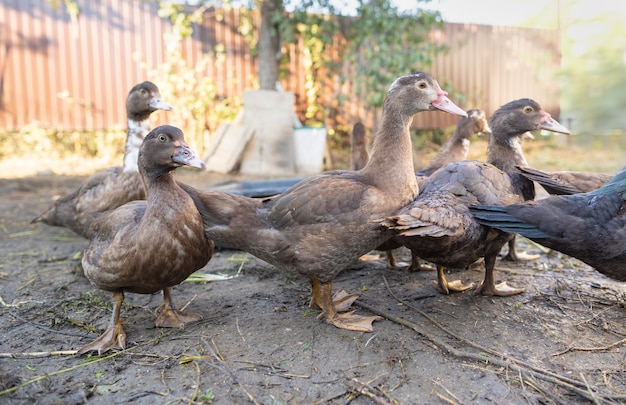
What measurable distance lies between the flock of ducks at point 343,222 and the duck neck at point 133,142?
1.28m

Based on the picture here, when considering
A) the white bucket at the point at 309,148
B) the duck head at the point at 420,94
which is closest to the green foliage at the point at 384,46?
the white bucket at the point at 309,148

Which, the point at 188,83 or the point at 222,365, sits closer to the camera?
the point at 222,365

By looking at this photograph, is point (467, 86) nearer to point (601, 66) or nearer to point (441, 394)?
point (601, 66)

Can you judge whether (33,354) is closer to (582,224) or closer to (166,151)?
(166,151)

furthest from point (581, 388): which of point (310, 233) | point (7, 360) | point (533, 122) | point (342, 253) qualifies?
point (7, 360)

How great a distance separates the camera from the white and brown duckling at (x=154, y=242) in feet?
10.4

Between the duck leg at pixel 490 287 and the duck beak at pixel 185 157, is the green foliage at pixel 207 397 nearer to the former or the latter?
the duck beak at pixel 185 157

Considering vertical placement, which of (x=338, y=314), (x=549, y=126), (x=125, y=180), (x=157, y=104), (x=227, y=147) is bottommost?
(x=338, y=314)

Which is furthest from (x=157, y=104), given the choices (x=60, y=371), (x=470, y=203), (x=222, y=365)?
(x=470, y=203)

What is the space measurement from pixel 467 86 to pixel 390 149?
11.7 meters

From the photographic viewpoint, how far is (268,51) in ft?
36.9

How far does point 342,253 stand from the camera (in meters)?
3.28

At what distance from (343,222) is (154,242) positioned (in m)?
1.20

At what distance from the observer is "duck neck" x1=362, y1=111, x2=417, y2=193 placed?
11.2 ft
